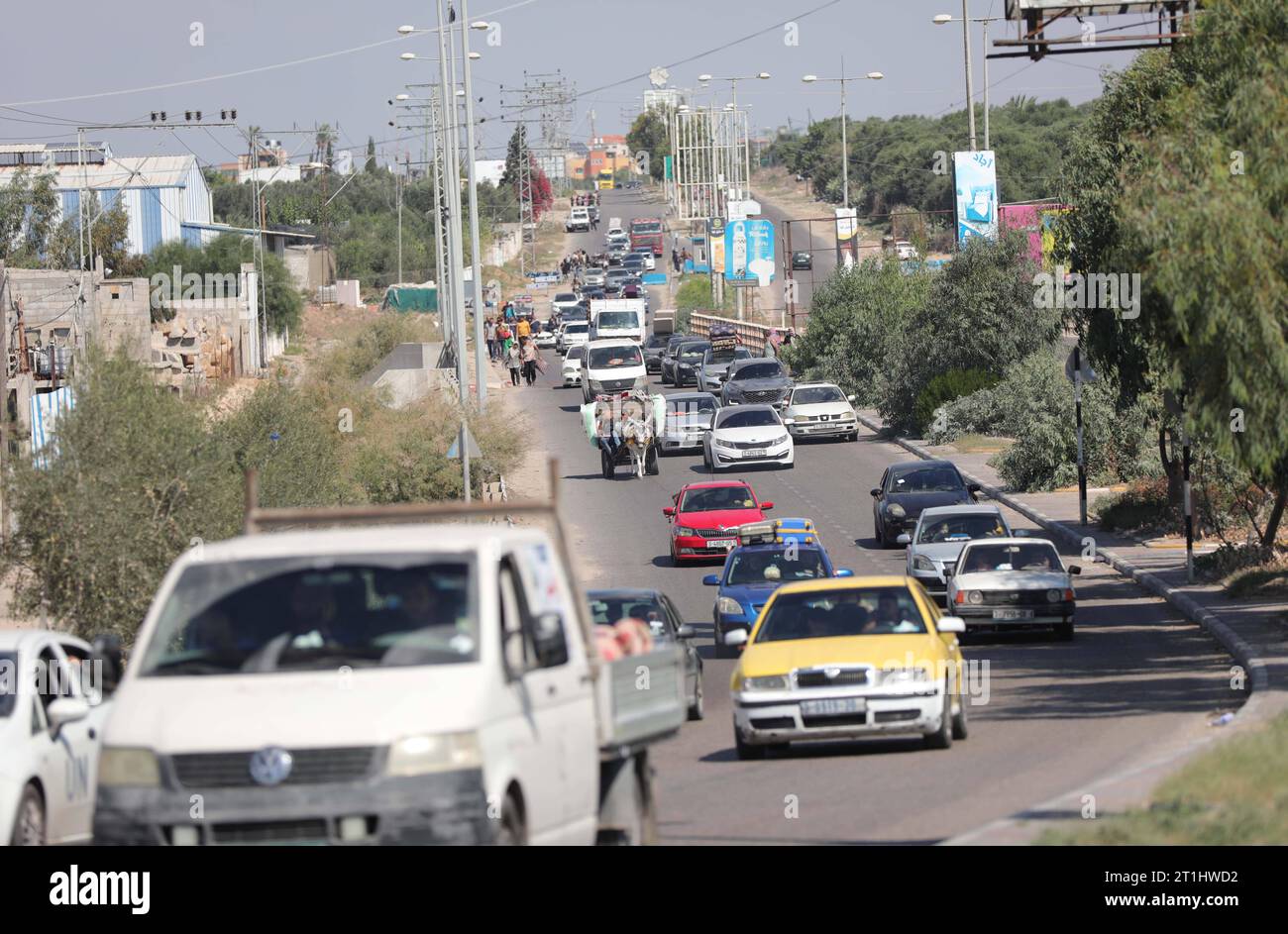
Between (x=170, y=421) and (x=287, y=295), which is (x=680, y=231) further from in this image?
(x=170, y=421)

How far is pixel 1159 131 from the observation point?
1861 centimetres

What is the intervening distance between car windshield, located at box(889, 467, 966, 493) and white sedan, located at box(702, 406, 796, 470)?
8497 mm

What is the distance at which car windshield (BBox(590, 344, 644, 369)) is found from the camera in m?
56.3

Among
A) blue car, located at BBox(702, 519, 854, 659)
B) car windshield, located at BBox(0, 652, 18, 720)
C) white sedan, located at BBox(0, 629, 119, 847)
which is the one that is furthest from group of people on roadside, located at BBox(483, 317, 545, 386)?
car windshield, located at BBox(0, 652, 18, 720)

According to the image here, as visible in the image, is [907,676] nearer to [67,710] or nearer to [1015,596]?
[67,710]

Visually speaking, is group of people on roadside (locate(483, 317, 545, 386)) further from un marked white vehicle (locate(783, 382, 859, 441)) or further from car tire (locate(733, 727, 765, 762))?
car tire (locate(733, 727, 765, 762))

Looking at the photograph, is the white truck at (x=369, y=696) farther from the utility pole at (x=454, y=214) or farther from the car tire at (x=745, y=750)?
the utility pole at (x=454, y=214)

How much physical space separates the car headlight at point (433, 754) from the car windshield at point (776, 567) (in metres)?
17.4

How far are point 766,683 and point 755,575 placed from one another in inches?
398

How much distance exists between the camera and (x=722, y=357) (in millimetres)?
65500

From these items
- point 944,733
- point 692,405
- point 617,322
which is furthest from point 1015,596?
point 617,322

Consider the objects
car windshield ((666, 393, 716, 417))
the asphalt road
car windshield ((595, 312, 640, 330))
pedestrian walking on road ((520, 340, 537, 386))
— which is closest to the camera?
the asphalt road
